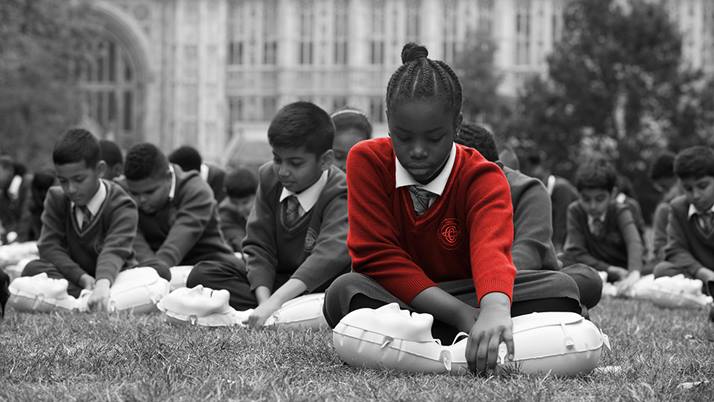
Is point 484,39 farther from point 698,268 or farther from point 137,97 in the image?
point 698,268

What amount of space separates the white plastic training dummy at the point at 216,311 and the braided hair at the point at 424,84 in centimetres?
162

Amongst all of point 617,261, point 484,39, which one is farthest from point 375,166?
point 484,39

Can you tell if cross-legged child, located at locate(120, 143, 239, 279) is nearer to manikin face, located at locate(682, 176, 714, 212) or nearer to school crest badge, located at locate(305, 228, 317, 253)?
school crest badge, located at locate(305, 228, 317, 253)

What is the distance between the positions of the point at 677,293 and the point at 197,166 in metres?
4.20

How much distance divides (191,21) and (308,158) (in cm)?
3514

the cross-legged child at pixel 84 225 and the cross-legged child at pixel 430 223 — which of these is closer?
the cross-legged child at pixel 430 223

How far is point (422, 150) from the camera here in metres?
3.22

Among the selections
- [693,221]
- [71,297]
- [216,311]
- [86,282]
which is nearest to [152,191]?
[86,282]

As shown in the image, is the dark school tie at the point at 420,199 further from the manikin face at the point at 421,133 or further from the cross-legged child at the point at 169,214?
the cross-legged child at the point at 169,214

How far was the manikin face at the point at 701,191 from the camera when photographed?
266 inches

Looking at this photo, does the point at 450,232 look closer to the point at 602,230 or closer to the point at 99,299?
the point at 99,299

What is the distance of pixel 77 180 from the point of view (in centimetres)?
560

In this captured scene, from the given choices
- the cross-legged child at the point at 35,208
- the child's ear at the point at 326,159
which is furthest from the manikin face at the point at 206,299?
the cross-legged child at the point at 35,208

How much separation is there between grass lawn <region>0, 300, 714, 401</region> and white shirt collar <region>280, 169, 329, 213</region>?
0.77 m
